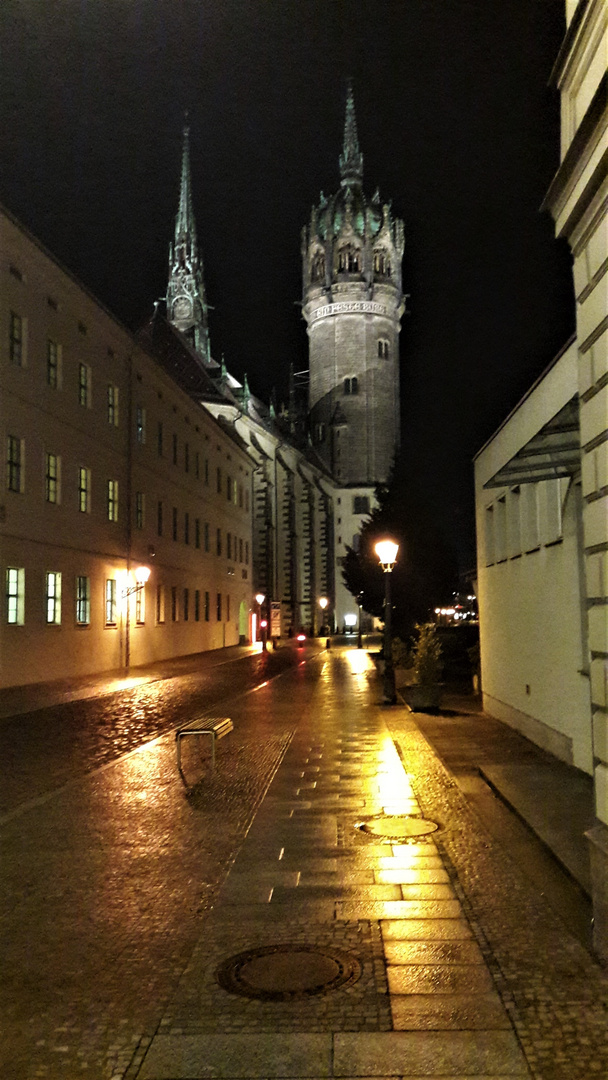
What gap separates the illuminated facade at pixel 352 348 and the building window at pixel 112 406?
6236cm

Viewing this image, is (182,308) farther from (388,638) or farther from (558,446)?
(558,446)

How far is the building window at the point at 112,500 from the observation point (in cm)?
3347

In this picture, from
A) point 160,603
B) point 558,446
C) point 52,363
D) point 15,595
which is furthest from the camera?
point 160,603

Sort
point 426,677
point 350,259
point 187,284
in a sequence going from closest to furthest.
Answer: point 426,677, point 350,259, point 187,284

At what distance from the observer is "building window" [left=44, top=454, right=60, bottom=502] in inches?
1102

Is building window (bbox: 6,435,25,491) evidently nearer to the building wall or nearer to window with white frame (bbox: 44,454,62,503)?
the building wall

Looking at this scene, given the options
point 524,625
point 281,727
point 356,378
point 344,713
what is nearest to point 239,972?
point 524,625

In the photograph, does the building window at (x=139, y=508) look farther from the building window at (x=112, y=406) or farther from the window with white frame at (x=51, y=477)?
the window with white frame at (x=51, y=477)

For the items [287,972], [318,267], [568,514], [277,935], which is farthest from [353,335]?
[287,972]

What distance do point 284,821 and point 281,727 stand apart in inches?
316

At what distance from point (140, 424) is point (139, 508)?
3211 mm

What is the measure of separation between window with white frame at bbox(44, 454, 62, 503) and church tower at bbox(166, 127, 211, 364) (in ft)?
222

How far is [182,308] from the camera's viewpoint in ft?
329

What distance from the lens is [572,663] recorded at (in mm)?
11750
